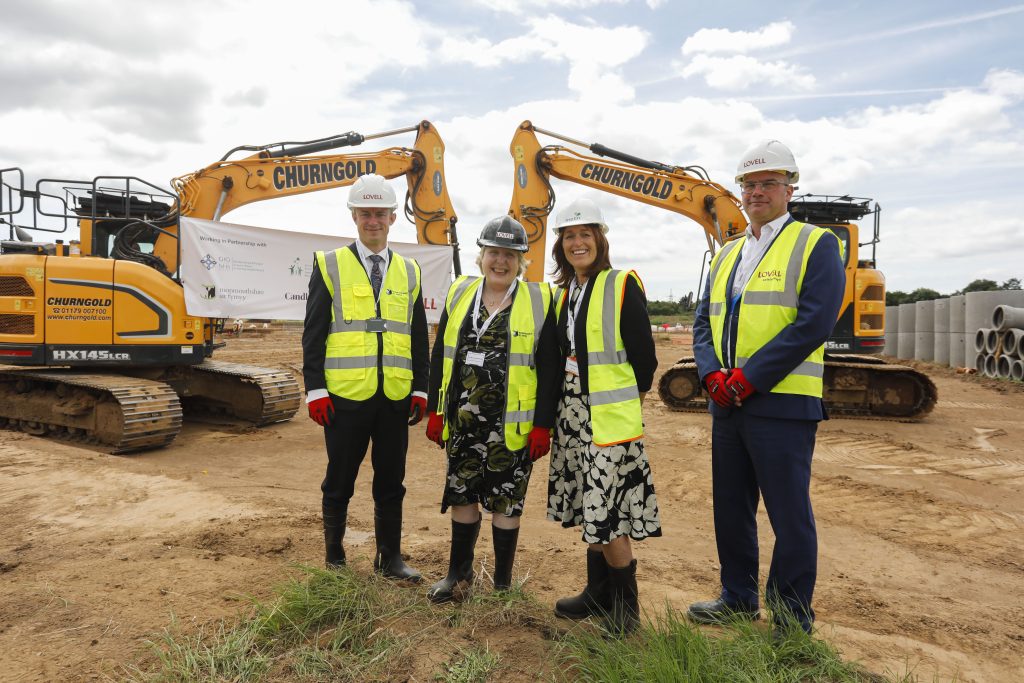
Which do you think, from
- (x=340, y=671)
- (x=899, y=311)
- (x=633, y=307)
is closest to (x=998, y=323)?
(x=899, y=311)

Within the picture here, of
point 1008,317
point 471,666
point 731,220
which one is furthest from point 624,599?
point 1008,317

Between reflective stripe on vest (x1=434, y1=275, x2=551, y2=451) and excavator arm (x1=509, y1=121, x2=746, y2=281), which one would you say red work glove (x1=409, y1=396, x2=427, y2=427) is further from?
excavator arm (x1=509, y1=121, x2=746, y2=281)

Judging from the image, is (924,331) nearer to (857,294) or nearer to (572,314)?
(857,294)

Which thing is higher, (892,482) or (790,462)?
(790,462)

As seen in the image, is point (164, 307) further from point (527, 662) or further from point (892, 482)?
point (892, 482)

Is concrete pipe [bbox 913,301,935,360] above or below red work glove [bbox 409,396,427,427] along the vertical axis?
above

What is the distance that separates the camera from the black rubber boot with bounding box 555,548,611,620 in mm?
3316

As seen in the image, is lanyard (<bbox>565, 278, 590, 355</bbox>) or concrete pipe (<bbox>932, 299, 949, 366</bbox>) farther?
concrete pipe (<bbox>932, 299, 949, 366</bbox>)

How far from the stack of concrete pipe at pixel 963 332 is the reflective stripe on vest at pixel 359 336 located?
16461mm

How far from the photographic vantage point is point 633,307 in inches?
122

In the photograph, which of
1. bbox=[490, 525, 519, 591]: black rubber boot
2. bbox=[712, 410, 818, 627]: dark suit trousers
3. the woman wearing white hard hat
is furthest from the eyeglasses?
bbox=[490, 525, 519, 591]: black rubber boot

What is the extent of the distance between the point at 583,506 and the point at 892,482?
522 cm

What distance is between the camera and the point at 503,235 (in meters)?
3.30

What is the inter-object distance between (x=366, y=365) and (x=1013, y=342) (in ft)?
56.1
